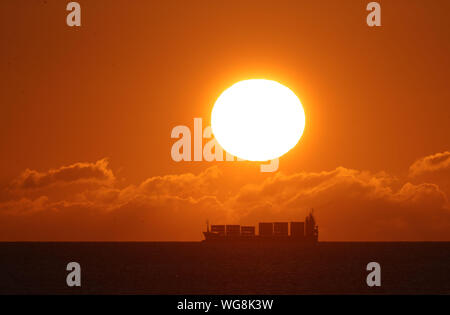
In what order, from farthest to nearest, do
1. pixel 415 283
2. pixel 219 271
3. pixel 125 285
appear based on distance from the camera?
pixel 219 271 → pixel 415 283 → pixel 125 285

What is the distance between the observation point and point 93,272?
348 feet

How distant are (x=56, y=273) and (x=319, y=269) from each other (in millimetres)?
42419
